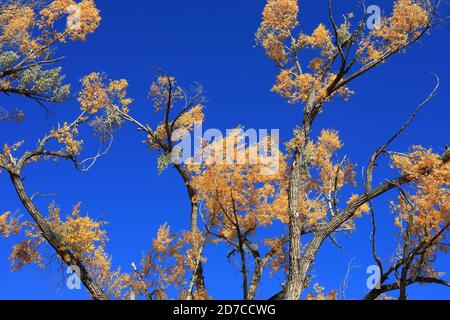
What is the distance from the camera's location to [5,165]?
561 inches

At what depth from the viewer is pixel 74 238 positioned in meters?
13.9

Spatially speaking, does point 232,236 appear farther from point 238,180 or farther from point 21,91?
point 21,91

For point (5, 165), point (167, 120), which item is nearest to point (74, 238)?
point (5, 165)

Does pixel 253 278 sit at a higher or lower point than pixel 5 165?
lower

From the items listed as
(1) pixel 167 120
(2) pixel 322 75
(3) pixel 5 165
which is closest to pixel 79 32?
(1) pixel 167 120

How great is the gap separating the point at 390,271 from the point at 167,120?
322 inches

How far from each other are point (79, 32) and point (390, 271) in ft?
39.0

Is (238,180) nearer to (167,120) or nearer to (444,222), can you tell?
(167,120)

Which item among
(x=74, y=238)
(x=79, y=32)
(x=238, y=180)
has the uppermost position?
(x=79, y=32)
